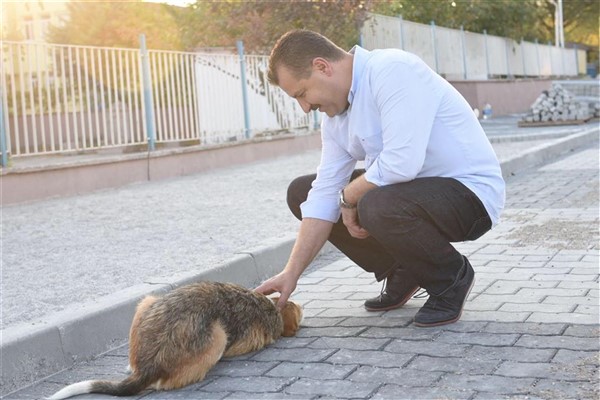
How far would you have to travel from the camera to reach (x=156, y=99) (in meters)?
14.1

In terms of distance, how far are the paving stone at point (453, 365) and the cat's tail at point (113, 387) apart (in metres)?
1.15

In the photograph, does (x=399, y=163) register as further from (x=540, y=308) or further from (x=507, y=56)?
(x=507, y=56)

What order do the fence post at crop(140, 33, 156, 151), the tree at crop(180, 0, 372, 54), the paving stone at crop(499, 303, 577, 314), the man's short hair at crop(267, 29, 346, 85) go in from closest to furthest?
the man's short hair at crop(267, 29, 346, 85)
the paving stone at crop(499, 303, 577, 314)
the fence post at crop(140, 33, 156, 151)
the tree at crop(180, 0, 372, 54)

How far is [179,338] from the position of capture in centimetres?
378

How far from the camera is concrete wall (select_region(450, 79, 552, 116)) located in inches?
1124

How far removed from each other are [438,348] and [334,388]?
0.69 meters

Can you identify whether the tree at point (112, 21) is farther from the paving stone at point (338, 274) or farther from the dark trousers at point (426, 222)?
the dark trousers at point (426, 222)

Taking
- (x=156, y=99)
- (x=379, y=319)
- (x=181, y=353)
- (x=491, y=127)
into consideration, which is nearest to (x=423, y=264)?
(x=379, y=319)

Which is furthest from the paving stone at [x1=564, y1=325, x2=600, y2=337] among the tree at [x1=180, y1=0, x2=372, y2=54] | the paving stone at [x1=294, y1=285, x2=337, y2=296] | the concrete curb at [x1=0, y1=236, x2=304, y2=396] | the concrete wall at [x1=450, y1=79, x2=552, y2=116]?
the concrete wall at [x1=450, y1=79, x2=552, y2=116]

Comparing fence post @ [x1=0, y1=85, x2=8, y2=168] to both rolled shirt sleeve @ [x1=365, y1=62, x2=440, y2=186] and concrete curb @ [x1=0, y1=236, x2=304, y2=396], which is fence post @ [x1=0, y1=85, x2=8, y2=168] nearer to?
concrete curb @ [x1=0, y1=236, x2=304, y2=396]

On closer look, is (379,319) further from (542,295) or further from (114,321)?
(114,321)

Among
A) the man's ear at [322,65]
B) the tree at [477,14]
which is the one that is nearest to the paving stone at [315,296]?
the man's ear at [322,65]

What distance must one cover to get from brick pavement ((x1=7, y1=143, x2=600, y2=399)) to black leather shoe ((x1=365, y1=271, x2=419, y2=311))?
55mm

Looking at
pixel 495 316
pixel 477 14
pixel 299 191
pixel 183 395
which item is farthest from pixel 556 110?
pixel 183 395
